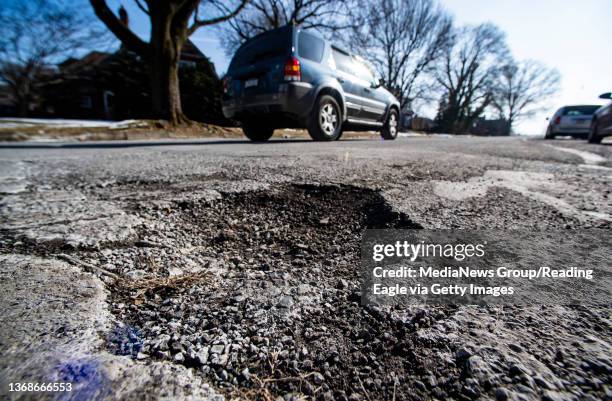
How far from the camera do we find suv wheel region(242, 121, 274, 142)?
6027mm

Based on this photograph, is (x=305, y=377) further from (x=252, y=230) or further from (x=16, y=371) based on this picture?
(x=252, y=230)

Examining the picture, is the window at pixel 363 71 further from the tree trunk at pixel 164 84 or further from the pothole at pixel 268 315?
the pothole at pixel 268 315

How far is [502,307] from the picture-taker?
0.61m

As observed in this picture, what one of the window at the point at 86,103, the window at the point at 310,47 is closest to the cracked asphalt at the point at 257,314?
the window at the point at 310,47

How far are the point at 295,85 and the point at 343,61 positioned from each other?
1.74m

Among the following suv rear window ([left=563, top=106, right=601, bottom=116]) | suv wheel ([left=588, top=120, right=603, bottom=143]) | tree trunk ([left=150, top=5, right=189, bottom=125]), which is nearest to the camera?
suv wheel ([left=588, top=120, right=603, bottom=143])

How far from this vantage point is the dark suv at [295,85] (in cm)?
455

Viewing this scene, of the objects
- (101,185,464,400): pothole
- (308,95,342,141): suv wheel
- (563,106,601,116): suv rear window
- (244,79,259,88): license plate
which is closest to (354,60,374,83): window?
(308,95,342,141): suv wheel

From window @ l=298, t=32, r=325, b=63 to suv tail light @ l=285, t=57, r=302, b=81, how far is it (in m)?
0.29

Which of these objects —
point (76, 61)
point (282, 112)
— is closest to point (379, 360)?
point (282, 112)

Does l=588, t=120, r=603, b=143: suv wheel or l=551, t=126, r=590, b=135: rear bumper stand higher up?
l=551, t=126, r=590, b=135: rear bumper

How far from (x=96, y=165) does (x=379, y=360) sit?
256cm

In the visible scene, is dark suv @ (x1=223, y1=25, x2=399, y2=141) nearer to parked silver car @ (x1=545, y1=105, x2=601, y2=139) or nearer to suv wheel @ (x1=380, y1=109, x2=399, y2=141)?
suv wheel @ (x1=380, y1=109, x2=399, y2=141)

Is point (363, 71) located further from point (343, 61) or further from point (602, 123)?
point (602, 123)
